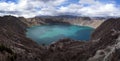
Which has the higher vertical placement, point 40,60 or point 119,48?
point 119,48

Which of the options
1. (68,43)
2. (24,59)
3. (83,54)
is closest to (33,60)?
(24,59)

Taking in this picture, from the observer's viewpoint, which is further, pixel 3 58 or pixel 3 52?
pixel 3 52

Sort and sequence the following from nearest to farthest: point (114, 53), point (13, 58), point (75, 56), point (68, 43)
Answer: point (114, 53) < point (13, 58) < point (75, 56) < point (68, 43)

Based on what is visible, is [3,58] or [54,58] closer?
[3,58]

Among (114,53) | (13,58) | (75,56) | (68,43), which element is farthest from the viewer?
(68,43)

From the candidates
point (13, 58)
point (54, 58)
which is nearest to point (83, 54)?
point (54, 58)

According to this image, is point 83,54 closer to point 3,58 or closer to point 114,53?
point 114,53

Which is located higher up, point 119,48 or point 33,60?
point 119,48

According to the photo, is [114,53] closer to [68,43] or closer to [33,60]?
[33,60]

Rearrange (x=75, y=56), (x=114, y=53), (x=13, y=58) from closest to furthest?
(x=114, y=53)
(x=13, y=58)
(x=75, y=56)
